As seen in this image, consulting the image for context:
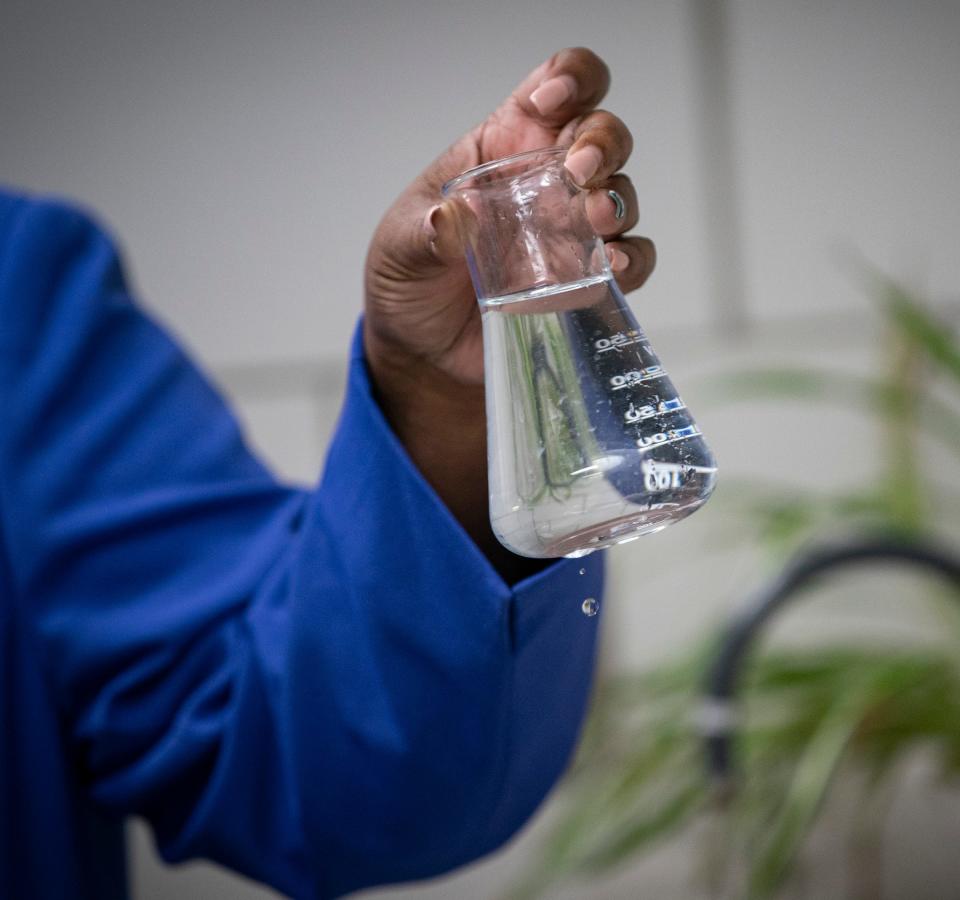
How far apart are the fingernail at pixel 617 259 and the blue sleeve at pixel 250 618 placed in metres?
0.14

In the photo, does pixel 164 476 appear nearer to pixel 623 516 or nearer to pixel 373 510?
pixel 373 510

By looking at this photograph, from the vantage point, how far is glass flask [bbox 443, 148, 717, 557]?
346 millimetres

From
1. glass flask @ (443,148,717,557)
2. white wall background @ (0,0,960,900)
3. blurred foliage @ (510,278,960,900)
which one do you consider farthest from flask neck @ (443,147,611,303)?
white wall background @ (0,0,960,900)

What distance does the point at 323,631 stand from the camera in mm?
581

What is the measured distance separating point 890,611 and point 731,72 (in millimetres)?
770

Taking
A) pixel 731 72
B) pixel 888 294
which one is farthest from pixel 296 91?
pixel 888 294

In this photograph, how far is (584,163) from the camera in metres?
0.36

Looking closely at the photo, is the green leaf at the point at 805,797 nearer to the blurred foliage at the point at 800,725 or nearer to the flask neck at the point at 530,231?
the blurred foliage at the point at 800,725

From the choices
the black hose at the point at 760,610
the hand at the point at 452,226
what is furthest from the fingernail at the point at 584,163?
the black hose at the point at 760,610

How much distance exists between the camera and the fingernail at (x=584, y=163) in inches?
14.3

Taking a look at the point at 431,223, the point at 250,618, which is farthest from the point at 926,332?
the point at 431,223

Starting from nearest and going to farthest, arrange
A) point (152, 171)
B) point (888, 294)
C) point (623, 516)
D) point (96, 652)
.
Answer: point (623, 516) → point (96, 652) → point (888, 294) → point (152, 171)

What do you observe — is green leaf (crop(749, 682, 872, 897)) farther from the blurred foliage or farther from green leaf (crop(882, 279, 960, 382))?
green leaf (crop(882, 279, 960, 382))

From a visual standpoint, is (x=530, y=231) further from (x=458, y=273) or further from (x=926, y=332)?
(x=926, y=332)
